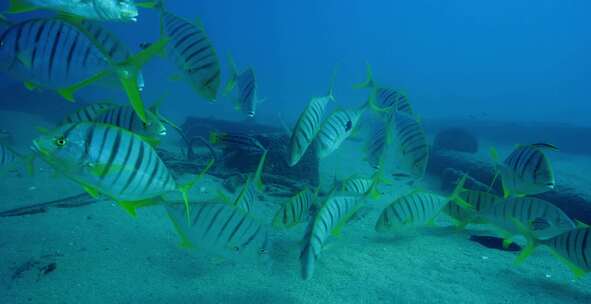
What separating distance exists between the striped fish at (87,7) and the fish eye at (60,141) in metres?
0.94

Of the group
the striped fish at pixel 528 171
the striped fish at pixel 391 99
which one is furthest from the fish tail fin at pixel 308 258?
the striped fish at pixel 391 99

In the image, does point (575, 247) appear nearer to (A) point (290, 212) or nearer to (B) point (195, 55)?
(A) point (290, 212)

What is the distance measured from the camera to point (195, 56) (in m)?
2.94

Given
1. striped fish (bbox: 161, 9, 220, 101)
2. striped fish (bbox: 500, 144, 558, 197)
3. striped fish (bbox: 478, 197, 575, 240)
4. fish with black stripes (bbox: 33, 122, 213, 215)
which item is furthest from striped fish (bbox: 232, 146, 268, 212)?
striped fish (bbox: 478, 197, 575, 240)

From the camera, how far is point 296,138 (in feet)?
10.0

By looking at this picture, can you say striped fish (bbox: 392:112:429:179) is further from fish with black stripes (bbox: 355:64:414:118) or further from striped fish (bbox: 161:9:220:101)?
striped fish (bbox: 161:9:220:101)

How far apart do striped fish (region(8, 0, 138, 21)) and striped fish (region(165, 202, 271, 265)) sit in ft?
4.69

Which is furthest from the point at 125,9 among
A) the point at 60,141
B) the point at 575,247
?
the point at 575,247

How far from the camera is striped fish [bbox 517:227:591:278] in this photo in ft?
10.1

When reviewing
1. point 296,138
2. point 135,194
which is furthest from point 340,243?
point 135,194

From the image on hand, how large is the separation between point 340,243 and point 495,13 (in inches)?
8295

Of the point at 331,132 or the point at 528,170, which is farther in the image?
the point at 528,170

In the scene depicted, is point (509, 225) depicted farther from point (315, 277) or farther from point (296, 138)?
point (296, 138)

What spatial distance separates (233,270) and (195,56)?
2.12 meters
